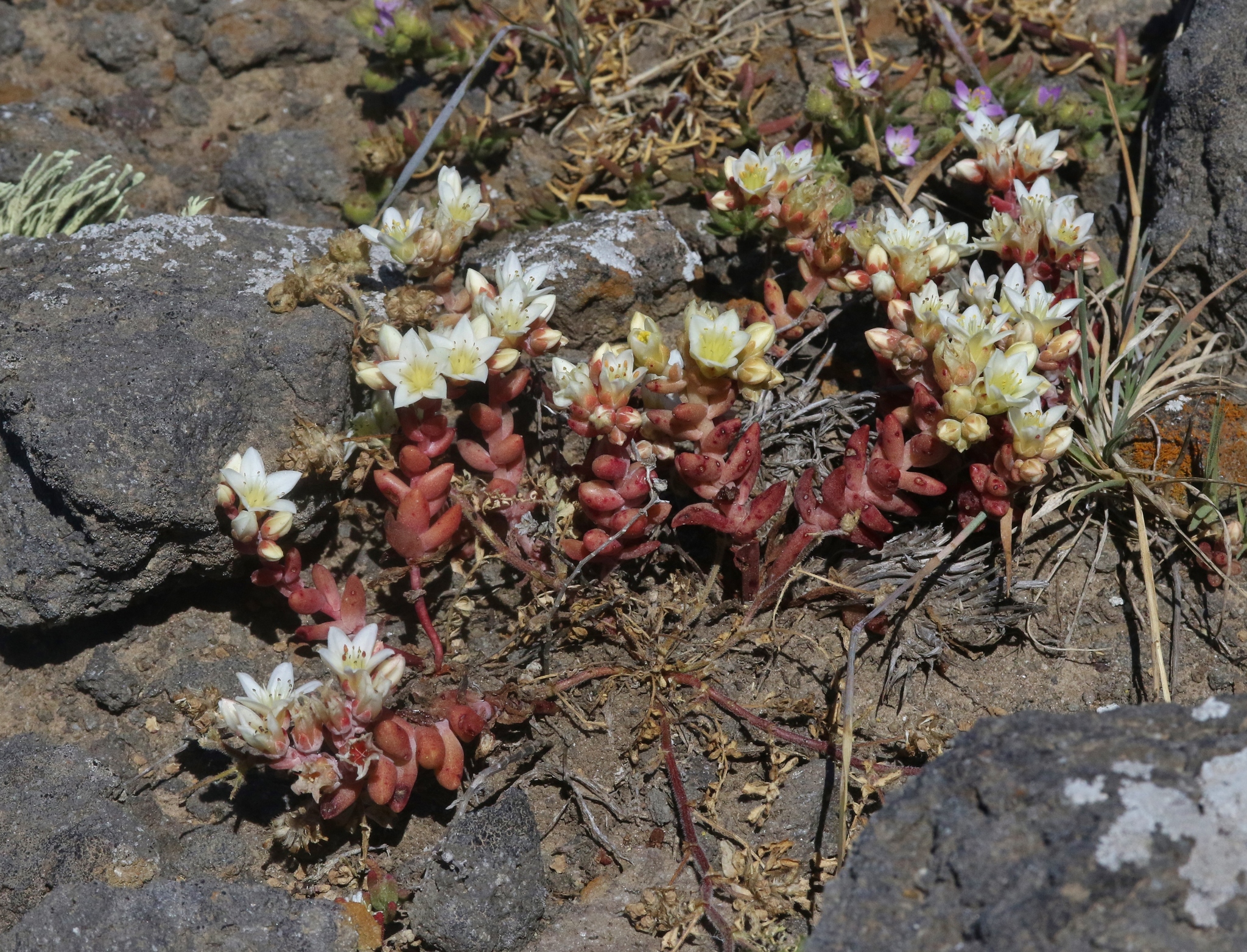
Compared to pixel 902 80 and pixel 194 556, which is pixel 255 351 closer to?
pixel 194 556

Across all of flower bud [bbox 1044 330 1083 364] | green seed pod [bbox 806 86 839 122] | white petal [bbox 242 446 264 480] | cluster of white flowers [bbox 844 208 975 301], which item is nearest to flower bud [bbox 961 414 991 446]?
flower bud [bbox 1044 330 1083 364]

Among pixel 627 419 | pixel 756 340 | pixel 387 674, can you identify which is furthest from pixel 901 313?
pixel 387 674

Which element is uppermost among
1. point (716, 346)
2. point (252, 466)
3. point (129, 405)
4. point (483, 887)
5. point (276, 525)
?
point (716, 346)

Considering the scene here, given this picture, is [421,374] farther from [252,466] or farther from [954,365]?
[954,365]

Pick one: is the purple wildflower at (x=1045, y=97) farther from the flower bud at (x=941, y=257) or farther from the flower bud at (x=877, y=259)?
the flower bud at (x=877, y=259)

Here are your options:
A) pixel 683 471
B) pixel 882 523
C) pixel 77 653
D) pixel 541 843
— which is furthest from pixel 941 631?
pixel 77 653

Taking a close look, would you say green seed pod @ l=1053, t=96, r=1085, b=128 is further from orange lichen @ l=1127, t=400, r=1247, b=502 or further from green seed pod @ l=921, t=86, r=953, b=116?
orange lichen @ l=1127, t=400, r=1247, b=502

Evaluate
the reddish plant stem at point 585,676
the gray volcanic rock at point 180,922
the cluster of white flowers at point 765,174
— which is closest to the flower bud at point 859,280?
the cluster of white flowers at point 765,174

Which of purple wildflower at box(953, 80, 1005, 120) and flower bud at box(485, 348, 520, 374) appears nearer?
flower bud at box(485, 348, 520, 374)
